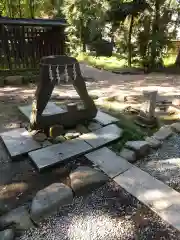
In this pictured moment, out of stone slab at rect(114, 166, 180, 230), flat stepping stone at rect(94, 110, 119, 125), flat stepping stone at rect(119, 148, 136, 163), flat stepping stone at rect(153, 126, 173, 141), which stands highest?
flat stepping stone at rect(94, 110, 119, 125)

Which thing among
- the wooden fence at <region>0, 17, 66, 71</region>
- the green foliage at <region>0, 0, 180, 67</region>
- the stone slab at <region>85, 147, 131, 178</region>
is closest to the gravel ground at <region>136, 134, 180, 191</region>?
the stone slab at <region>85, 147, 131, 178</region>

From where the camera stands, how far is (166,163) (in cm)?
310

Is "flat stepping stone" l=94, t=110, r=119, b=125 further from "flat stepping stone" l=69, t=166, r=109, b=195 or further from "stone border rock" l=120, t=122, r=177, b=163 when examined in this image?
"flat stepping stone" l=69, t=166, r=109, b=195

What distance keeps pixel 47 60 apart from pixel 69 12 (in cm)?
1221

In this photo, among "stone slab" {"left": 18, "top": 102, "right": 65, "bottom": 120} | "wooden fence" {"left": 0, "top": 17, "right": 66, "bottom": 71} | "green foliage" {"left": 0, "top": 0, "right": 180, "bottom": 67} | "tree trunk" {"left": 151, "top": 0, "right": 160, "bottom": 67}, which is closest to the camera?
"stone slab" {"left": 18, "top": 102, "right": 65, "bottom": 120}

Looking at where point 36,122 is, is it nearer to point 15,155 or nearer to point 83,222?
point 15,155

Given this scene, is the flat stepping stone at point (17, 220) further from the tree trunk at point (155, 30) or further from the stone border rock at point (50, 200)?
the tree trunk at point (155, 30)

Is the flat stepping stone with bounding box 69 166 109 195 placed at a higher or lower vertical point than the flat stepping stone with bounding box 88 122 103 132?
lower

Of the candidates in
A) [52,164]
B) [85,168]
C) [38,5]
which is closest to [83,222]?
[85,168]

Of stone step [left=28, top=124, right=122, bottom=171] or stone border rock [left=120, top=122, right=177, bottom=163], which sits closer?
stone step [left=28, top=124, right=122, bottom=171]

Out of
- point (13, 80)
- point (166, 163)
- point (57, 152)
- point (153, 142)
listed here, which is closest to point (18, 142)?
point (57, 152)

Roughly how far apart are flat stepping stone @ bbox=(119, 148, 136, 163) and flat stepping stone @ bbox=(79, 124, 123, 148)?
0.36m

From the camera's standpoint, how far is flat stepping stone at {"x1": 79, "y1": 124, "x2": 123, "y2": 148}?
3527mm

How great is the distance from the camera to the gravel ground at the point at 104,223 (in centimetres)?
209
